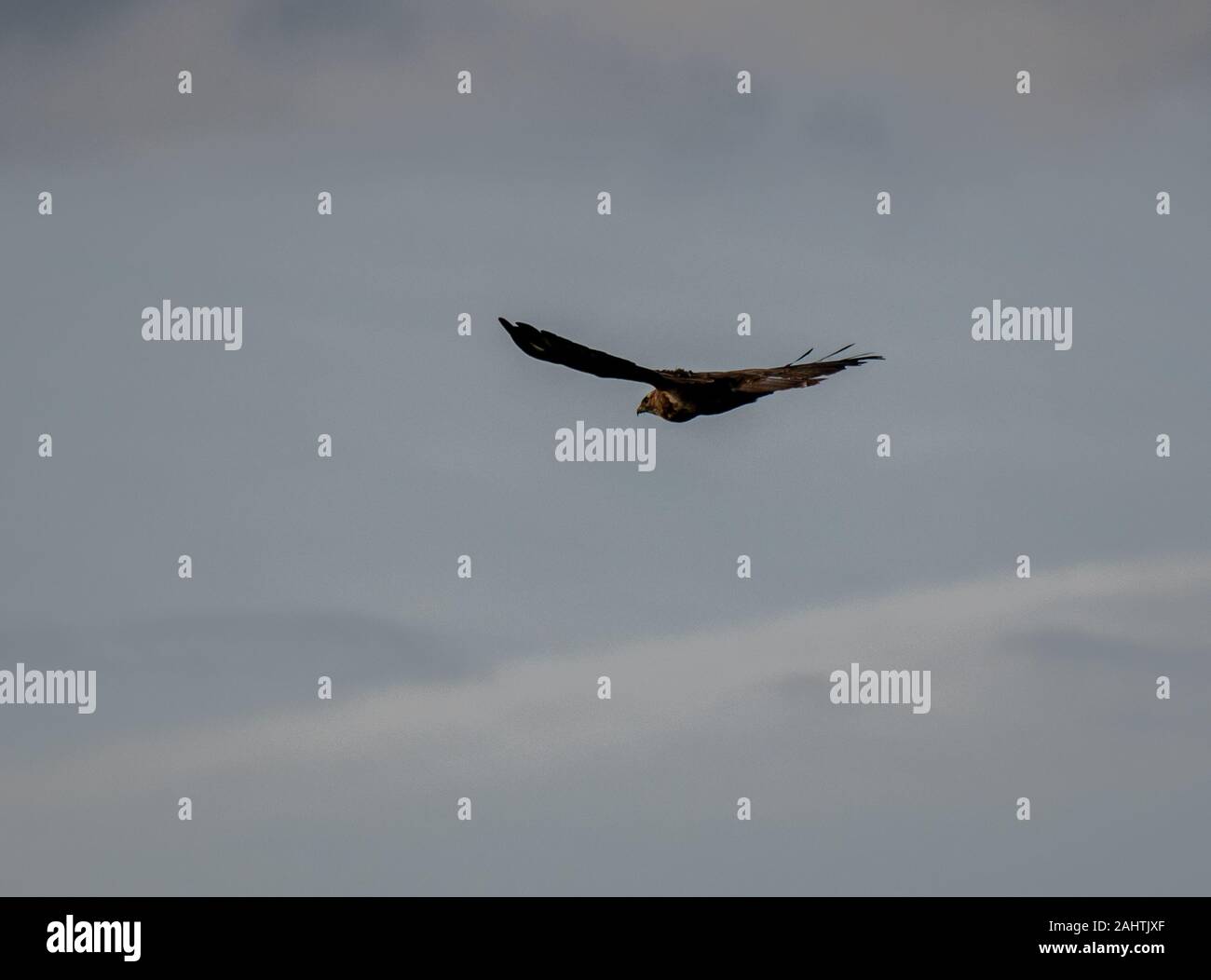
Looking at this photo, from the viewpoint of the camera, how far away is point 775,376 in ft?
110

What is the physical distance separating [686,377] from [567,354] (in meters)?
3.40

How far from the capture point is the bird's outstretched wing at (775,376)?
3306cm

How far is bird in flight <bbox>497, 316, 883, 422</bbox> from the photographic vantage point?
30891 millimetres

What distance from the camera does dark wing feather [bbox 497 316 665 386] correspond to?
30.5m

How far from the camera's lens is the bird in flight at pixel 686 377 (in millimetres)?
30891

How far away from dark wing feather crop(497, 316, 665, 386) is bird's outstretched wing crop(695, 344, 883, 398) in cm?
201

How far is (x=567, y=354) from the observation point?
102ft
